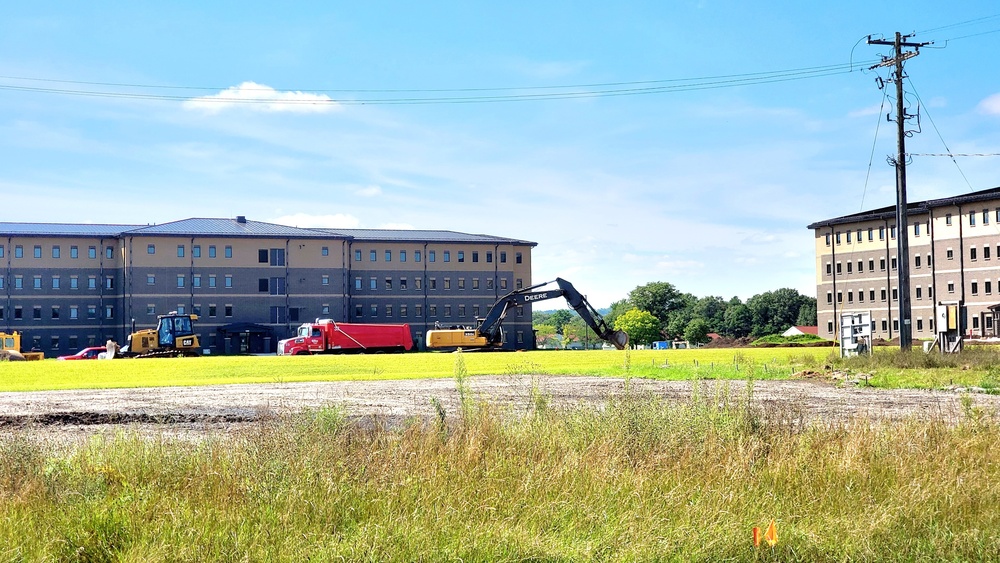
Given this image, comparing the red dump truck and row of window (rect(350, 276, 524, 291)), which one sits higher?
row of window (rect(350, 276, 524, 291))

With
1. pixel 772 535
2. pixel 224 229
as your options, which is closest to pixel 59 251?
pixel 224 229

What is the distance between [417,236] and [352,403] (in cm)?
9697

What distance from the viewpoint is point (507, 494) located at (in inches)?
337

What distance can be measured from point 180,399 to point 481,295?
93.0 m

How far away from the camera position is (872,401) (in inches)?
770

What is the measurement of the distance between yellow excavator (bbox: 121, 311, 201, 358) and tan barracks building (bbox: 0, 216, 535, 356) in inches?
1063

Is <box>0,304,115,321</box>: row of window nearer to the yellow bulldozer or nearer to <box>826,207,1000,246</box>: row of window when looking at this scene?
the yellow bulldozer

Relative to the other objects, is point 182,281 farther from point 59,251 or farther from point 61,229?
point 61,229

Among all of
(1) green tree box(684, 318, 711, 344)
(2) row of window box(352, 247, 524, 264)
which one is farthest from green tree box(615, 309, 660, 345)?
(2) row of window box(352, 247, 524, 264)

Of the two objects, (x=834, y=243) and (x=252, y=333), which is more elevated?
(x=834, y=243)

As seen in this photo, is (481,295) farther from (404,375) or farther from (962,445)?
(962,445)

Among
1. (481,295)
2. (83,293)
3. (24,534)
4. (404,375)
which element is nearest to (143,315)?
(83,293)

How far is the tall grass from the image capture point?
7.48 meters

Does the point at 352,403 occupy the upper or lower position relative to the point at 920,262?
lower
